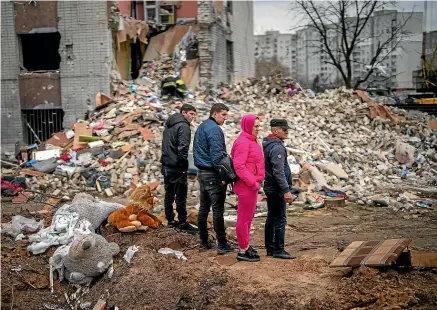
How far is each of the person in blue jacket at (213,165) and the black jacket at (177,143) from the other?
76 cm

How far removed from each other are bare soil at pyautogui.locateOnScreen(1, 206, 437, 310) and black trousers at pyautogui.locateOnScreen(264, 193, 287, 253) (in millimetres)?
215

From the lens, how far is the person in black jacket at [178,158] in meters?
7.33

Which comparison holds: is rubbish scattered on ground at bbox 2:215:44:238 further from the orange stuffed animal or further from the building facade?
the building facade

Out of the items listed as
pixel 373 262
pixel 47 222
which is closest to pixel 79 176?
pixel 47 222

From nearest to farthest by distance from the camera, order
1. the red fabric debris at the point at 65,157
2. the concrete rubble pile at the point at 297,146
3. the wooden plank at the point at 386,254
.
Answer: the wooden plank at the point at 386,254, the concrete rubble pile at the point at 297,146, the red fabric debris at the point at 65,157

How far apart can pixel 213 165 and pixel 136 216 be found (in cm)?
164

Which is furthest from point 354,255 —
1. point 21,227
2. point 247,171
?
point 21,227

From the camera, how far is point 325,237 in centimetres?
769

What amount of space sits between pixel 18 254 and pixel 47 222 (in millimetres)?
1104

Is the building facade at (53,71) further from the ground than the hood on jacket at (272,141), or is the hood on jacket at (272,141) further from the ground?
the building facade at (53,71)

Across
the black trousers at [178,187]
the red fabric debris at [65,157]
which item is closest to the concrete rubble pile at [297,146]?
the red fabric debris at [65,157]

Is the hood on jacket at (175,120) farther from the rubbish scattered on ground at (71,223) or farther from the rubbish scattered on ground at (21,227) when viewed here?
the rubbish scattered on ground at (21,227)

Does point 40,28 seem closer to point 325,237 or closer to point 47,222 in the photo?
point 47,222

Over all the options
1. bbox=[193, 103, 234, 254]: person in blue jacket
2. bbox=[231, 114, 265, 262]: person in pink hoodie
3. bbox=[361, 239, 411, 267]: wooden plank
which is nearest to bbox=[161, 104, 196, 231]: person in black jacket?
bbox=[193, 103, 234, 254]: person in blue jacket
